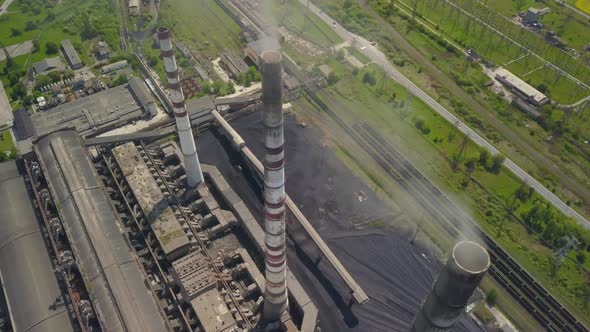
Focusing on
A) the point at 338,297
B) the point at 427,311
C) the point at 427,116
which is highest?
the point at 427,311

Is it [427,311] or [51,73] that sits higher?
[427,311]

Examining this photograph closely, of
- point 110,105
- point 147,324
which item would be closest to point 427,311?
point 147,324

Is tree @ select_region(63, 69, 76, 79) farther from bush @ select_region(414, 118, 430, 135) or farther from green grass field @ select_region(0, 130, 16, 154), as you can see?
bush @ select_region(414, 118, 430, 135)

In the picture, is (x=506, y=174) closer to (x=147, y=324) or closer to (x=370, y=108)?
(x=370, y=108)

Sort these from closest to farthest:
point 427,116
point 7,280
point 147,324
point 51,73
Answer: point 147,324
point 7,280
point 427,116
point 51,73

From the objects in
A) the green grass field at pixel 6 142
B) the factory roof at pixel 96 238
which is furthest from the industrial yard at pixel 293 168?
the green grass field at pixel 6 142

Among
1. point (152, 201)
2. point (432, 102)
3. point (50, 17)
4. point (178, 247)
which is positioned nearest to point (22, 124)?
point (152, 201)

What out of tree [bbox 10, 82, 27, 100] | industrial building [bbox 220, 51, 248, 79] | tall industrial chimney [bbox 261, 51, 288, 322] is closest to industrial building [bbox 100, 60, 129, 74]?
tree [bbox 10, 82, 27, 100]
